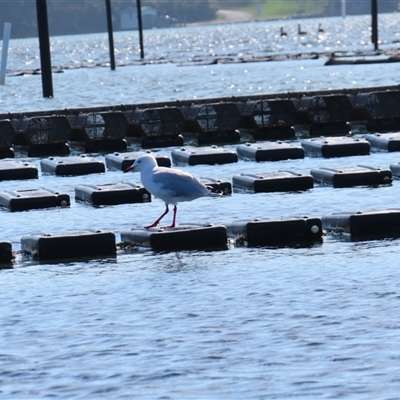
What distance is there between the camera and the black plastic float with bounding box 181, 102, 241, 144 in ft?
108

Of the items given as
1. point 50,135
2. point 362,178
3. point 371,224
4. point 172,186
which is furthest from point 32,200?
point 50,135

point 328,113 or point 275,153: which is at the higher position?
point 328,113

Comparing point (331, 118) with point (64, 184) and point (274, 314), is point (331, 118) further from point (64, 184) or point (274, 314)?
point (274, 314)

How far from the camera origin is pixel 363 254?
16.2 meters

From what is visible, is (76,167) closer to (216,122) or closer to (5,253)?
(216,122)

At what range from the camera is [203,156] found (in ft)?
87.6

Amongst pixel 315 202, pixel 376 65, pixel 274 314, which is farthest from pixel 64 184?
pixel 376 65

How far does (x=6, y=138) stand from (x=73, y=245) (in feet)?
48.4

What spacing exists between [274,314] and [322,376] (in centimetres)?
219

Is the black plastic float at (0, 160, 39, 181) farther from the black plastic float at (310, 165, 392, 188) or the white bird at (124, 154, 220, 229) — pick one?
the white bird at (124, 154, 220, 229)

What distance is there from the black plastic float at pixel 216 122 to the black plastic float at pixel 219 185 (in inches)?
421

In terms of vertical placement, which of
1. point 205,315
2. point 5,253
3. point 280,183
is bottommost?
point 205,315

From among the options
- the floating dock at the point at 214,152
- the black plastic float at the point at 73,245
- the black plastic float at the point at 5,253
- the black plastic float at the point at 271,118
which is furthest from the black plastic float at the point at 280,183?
the black plastic float at the point at 271,118

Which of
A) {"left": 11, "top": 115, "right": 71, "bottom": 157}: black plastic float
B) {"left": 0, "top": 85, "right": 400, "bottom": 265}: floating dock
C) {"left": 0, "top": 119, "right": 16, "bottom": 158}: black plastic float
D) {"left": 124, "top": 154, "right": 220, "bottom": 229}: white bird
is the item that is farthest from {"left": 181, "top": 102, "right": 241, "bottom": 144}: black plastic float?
{"left": 124, "top": 154, "right": 220, "bottom": 229}: white bird
